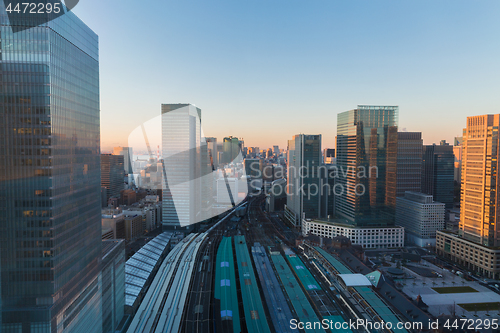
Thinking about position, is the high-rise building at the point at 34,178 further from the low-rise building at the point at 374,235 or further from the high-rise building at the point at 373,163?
the high-rise building at the point at 373,163

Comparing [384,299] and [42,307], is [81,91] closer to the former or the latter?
[42,307]

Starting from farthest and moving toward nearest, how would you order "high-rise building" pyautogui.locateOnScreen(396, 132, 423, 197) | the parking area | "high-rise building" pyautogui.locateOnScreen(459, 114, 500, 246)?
1. "high-rise building" pyautogui.locateOnScreen(396, 132, 423, 197)
2. "high-rise building" pyautogui.locateOnScreen(459, 114, 500, 246)
3. the parking area

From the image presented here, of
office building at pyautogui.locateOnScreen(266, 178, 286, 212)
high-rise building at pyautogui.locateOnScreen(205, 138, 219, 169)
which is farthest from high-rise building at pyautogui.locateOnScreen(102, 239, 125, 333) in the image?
office building at pyautogui.locateOnScreen(266, 178, 286, 212)

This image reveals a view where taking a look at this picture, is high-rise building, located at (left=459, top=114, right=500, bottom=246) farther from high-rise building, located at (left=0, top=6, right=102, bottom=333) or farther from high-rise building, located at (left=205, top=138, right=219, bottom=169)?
high-rise building, located at (left=205, top=138, right=219, bottom=169)

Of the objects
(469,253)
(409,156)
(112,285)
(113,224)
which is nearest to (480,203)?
(469,253)

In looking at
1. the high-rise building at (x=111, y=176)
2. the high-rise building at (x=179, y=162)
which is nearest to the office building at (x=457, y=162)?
the high-rise building at (x=179, y=162)

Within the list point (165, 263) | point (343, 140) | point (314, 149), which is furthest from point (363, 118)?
point (165, 263)
